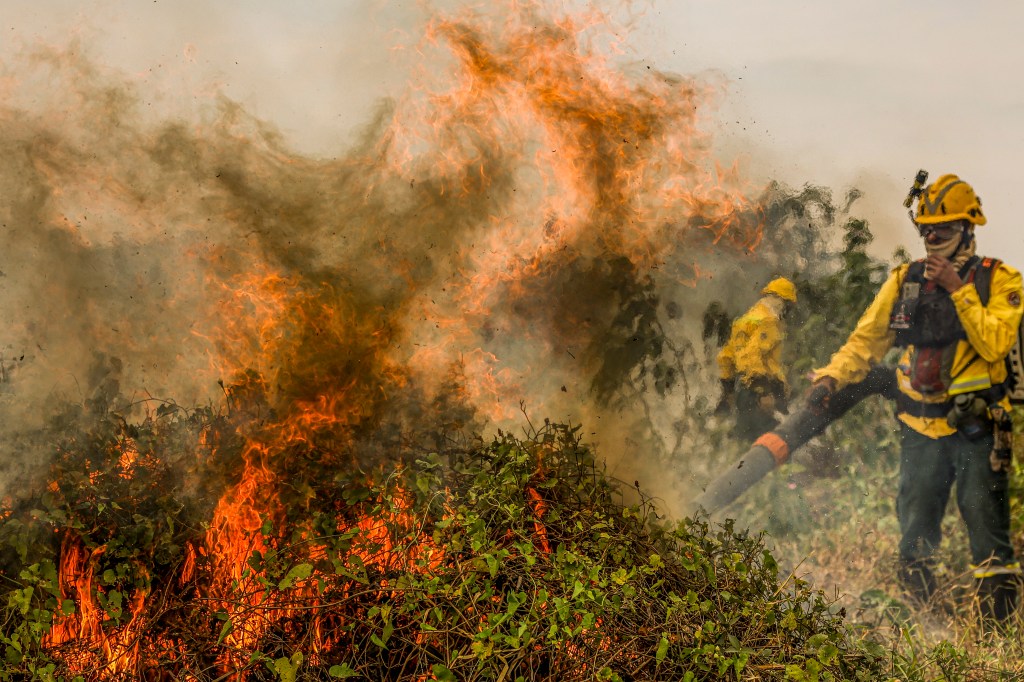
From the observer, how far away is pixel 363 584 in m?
6.45

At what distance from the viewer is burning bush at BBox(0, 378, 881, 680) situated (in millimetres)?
6168

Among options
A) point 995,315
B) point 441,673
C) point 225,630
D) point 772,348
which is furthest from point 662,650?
point 995,315

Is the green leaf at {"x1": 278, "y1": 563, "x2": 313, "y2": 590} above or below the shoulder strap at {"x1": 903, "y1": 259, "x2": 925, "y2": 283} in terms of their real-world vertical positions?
below

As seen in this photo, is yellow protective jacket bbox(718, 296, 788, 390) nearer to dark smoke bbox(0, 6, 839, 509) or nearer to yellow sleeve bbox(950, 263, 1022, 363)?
dark smoke bbox(0, 6, 839, 509)

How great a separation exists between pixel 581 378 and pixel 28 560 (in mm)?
4289

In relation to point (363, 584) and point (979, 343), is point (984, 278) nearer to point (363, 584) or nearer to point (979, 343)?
point (979, 343)

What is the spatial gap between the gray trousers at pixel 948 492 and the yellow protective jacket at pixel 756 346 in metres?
1.24

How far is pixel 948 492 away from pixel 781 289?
2.18 m

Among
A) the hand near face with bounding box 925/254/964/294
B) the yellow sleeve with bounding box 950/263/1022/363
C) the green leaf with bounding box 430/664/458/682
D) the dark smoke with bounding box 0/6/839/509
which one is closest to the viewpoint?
the green leaf with bounding box 430/664/458/682

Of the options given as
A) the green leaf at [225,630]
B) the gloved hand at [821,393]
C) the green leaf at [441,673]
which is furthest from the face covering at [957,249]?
the green leaf at [225,630]

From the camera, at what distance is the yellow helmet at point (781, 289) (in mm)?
9117

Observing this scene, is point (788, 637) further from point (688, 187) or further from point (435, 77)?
point (435, 77)

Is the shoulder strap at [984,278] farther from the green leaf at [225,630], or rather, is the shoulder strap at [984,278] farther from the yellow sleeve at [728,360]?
the green leaf at [225,630]

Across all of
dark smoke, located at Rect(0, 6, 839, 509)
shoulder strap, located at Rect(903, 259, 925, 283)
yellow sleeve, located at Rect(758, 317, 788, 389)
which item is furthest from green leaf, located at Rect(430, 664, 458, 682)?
shoulder strap, located at Rect(903, 259, 925, 283)
